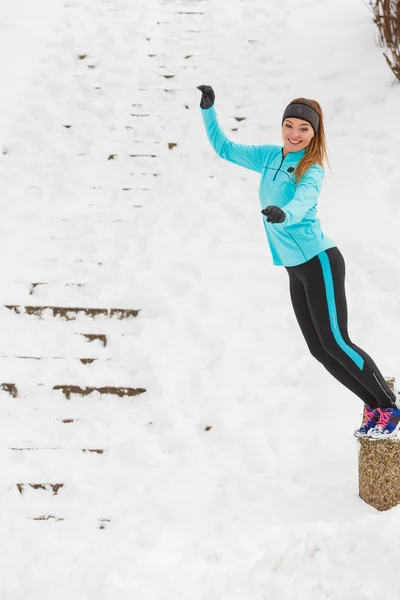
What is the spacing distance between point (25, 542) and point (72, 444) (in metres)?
0.59

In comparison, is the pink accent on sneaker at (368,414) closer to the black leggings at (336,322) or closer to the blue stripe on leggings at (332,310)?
the black leggings at (336,322)

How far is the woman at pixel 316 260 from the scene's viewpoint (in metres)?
2.57

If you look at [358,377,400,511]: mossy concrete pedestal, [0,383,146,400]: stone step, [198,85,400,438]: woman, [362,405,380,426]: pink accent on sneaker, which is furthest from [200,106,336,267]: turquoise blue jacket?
[0,383,146,400]: stone step

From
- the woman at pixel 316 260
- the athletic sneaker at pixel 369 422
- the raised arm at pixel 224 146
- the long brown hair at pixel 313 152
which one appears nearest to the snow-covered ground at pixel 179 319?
the athletic sneaker at pixel 369 422

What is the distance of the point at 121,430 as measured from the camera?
3.36 metres

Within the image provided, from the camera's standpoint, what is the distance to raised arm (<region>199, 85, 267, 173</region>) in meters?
2.78

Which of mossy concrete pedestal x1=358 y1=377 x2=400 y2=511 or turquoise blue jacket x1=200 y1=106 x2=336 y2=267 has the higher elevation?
turquoise blue jacket x1=200 y1=106 x2=336 y2=267

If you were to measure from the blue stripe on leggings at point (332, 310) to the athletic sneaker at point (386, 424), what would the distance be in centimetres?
20

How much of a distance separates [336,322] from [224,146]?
2.87ft

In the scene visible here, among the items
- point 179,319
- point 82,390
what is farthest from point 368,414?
point 82,390

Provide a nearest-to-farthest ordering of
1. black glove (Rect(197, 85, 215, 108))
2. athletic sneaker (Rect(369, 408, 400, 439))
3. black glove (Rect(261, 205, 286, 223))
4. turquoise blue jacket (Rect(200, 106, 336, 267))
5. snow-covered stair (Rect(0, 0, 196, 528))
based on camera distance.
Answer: black glove (Rect(261, 205, 286, 223)), turquoise blue jacket (Rect(200, 106, 336, 267)), athletic sneaker (Rect(369, 408, 400, 439)), black glove (Rect(197, 85, 215, 108)), snow-covered stair (Rect(0, 0, 196, 528))

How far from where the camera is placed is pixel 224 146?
2.87 meters

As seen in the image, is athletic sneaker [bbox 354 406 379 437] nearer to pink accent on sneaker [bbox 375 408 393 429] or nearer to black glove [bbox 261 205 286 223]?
pink accent on sneaker [bbox 375 408 393 429]

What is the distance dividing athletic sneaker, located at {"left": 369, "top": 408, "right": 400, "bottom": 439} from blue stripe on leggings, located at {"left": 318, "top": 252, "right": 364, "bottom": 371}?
204 mm
